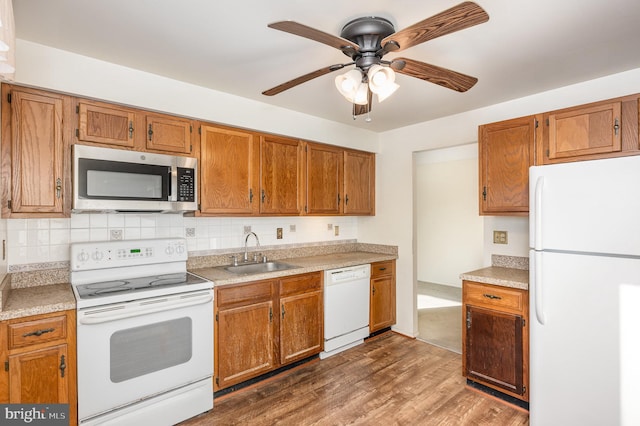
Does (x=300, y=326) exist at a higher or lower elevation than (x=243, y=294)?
lower

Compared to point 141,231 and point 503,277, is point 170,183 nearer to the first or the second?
point 141,231

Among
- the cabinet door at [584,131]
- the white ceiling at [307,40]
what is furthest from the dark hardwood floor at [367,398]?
the white ceiling at [307,40]

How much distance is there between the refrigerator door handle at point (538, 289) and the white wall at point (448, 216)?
309 centimetres

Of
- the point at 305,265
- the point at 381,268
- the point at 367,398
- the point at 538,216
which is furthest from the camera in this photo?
the point at 381,268

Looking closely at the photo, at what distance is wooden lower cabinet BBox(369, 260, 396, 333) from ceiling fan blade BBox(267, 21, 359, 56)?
2531 mm

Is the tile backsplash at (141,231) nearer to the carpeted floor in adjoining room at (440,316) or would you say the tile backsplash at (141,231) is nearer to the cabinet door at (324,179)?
the cabinet door at (324,179)

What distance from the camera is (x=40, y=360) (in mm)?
1787

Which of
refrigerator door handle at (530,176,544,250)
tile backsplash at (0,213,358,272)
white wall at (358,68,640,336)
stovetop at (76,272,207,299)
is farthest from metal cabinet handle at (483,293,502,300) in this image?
stovetop at (76,272,207,299)

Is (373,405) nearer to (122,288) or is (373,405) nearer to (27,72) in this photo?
(122,288)

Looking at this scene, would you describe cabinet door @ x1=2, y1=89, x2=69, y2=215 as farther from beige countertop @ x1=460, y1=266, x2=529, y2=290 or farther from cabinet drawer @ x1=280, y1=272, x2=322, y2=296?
beige countertop @ x1=460, y1=266, x2=529, y2=290

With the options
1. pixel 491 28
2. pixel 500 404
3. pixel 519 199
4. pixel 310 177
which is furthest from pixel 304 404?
pixel 491 28

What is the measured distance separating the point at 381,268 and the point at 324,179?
1.20 metres

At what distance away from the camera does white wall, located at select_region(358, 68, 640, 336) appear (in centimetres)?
292

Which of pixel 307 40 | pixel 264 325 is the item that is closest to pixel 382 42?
pixel 307 40
